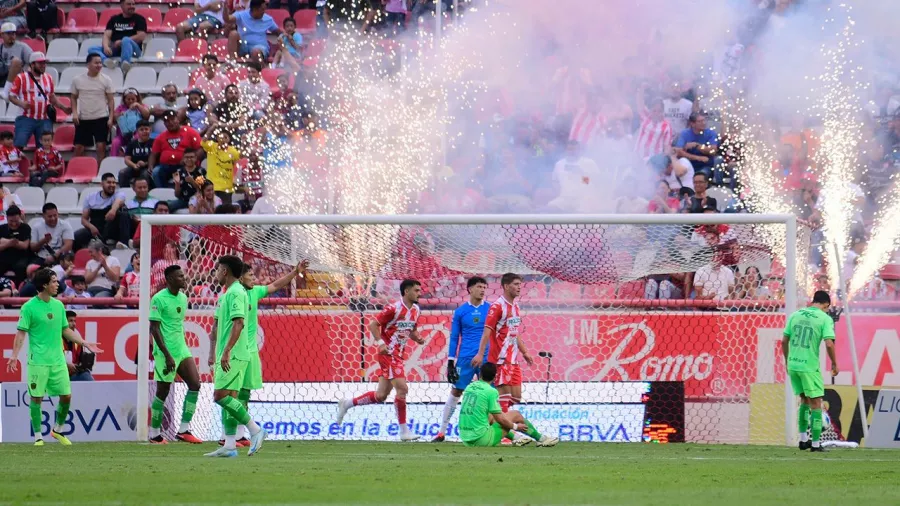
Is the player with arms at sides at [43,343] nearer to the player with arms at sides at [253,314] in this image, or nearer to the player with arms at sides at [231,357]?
the player with arms at sides at [253,314]

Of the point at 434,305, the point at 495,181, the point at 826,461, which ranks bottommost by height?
the point at 826,461

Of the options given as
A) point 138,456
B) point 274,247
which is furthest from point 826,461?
point 274,247

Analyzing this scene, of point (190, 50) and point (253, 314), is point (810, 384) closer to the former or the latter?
point (253, 314)

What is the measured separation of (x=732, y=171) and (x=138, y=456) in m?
10.7

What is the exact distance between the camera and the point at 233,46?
21797mm

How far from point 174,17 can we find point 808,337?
46.0 ft

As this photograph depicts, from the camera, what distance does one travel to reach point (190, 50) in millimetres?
22750

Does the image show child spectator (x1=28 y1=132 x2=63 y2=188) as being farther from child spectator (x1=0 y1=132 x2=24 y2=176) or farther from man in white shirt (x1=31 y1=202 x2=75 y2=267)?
man in white shirt (x1=31 y1=202 x2=75 y2=267)

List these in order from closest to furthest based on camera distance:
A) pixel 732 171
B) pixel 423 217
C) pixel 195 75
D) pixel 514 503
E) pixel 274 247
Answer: pixel 514 503, pixel 423 217, pixel 274 247, pixel 732 171, pixel 195 75

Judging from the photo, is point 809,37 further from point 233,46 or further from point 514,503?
point 514,503

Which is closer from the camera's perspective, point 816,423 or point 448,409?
point 816,423

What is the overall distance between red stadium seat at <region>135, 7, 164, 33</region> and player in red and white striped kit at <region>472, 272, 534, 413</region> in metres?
11.6

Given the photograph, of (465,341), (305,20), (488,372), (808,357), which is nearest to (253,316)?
(488,372)

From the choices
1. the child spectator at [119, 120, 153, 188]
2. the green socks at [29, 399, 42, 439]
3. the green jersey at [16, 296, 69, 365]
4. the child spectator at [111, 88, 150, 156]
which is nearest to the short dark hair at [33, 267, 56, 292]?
the green jersey at [16, 296, 69, 365]
